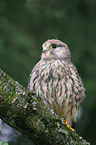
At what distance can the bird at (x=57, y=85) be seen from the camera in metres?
3.56

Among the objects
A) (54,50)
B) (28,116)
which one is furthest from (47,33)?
(28,116)

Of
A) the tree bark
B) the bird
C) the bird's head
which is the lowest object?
the tree bark

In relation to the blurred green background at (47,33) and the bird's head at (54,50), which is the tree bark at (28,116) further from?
the blurred green background at (47,33)

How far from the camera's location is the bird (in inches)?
140

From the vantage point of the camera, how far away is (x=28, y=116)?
2.35 m

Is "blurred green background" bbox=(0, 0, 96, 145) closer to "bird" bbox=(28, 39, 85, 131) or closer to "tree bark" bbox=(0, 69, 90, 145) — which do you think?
"bird" bbox=(28, 39, 85, 131)

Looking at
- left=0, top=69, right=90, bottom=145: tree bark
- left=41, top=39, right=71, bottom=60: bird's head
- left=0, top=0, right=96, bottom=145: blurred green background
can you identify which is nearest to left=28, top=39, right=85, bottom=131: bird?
left=41, top=39, right=71, bottom=60: bird's head

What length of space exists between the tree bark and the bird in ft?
3.30

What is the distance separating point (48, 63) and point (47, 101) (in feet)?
1.85

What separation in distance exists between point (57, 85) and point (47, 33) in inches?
65.4

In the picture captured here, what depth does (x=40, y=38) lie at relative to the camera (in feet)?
16.0

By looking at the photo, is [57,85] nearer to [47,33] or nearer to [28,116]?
[28,116]

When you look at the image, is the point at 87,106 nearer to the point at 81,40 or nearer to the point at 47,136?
the point at 81,40

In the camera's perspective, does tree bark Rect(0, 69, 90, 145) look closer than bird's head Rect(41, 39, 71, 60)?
Yes
